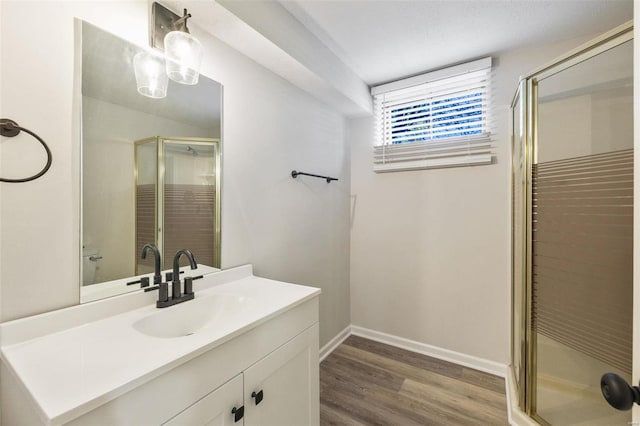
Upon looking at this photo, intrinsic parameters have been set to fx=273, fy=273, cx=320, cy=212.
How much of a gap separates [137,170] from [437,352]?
8.15 ft

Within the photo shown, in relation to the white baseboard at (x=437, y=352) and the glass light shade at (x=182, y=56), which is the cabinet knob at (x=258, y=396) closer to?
the glass light shade at (x=182, y=56)

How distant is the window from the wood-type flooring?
1600mm

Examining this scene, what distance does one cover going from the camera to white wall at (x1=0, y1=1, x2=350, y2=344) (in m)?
0.83

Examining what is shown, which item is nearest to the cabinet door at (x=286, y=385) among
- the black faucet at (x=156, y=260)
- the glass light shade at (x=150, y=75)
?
the black faucet at (x=156, y=260)

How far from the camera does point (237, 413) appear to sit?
2.92 feet

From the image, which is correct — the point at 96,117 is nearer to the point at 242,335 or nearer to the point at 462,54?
the point at 242,335

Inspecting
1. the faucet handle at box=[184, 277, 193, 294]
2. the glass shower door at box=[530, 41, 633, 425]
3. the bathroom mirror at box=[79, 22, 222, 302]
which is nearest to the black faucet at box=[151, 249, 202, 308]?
the faucet handle at box=[184, 277, 193, 294]

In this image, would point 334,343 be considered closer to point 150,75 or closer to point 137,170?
point 137,170

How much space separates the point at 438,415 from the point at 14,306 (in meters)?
2.05

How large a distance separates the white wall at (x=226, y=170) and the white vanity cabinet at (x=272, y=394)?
23.2 inches

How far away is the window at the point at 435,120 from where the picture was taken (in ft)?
6.82

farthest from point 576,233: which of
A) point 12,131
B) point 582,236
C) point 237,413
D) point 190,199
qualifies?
point 12,131

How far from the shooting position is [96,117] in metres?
1.01

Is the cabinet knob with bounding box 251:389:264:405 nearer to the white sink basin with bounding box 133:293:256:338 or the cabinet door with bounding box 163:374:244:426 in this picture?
the cabinet door with bounding box 163:374:244:426
